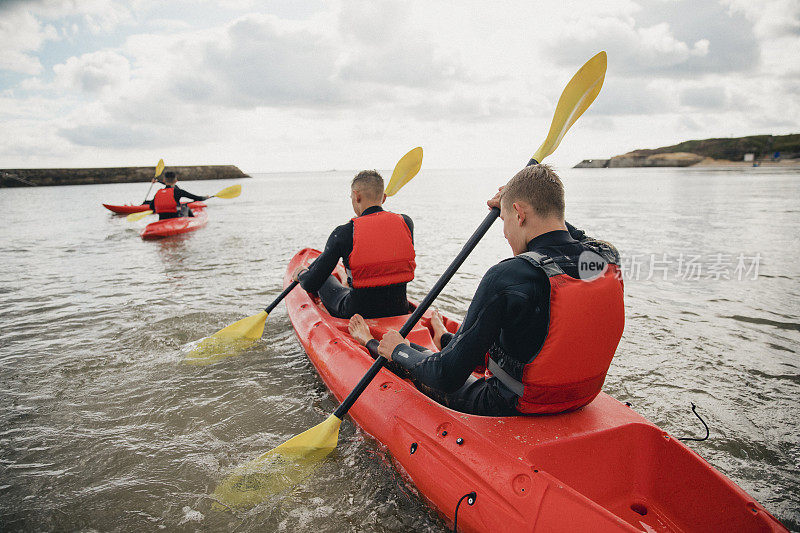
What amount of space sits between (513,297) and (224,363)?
3659 millimetres

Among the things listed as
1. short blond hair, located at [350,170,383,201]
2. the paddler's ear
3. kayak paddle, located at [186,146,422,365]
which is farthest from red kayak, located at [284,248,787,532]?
kayak paddle, located at [186,146,422,365]

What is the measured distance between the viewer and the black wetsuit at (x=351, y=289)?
145 inches

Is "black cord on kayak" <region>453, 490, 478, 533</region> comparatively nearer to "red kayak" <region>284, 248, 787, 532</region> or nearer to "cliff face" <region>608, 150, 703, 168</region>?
"red kayak" <region>284, 248, 787, 532</region>

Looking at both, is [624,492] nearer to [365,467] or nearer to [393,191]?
[365,467]

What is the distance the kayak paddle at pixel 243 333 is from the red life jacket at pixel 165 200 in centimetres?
870

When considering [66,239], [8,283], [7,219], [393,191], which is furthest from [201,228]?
[393,191]

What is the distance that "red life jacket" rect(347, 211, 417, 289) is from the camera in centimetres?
367

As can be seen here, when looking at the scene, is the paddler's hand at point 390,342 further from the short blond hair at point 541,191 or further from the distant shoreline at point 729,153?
the distant shoreline at point 729,153

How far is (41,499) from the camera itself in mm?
2639

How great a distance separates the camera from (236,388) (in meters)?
3.97

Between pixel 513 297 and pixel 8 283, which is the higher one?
pixel 513 297

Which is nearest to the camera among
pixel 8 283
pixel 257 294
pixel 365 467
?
pixel 365 467

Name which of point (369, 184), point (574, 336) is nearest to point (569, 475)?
point (574, 336)

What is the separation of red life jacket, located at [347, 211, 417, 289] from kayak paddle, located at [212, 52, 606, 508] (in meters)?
0.83
